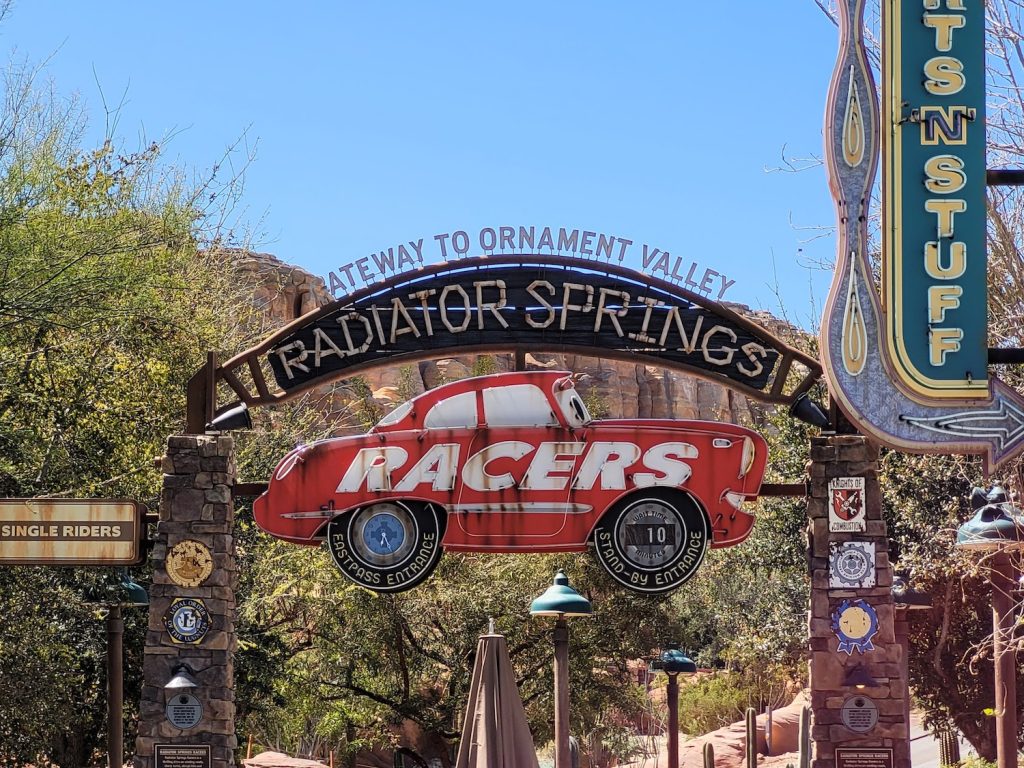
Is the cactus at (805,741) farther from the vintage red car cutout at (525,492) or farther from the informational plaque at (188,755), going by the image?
the informational plaque at (188,755)

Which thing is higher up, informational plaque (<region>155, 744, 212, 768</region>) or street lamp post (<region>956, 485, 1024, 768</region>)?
street lamp post (<region>956, 485, 1024, 768</region>)

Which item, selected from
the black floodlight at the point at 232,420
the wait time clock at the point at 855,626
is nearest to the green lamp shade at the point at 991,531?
the wait time clock at the point at 855,626

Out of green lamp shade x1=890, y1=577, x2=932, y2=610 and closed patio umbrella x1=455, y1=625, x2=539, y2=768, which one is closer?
closed patio umbrella x1=455, y1=625, x2=539, y2=768

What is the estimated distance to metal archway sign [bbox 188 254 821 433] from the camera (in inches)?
603

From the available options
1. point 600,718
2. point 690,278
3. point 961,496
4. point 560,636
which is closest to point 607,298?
point 690,278

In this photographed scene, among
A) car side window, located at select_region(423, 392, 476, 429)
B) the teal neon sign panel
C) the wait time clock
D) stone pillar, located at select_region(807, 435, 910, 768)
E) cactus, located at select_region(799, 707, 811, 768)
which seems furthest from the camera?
cactus, located at select_region(799, 707, 811, 768)

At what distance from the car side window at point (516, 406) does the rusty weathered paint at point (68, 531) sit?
3993 millimetres

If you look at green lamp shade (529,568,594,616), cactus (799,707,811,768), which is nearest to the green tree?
green lamp shade (529,568,594,616)

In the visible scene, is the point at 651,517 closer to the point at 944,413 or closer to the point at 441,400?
the point at 441,400

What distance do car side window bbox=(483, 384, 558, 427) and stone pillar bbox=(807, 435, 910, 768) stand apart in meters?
3.03

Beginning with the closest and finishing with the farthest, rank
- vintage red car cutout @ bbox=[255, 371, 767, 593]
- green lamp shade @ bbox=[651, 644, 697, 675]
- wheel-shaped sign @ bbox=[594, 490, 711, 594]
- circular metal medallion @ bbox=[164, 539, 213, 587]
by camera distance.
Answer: circular metal medallion @ bbox=[164, 539, 213, 587] < wheel-shaped sign @ bbox=[594, 490, 711, 594] < vintage red car cutout @ bbox=[255, 371, 767, 593] < green lamp shade @ bbox=[651, 644, 697, 675]

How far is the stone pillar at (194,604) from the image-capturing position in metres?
14.3

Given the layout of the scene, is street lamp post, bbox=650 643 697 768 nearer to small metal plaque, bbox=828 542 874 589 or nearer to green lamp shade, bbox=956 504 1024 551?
small metal plaque, bbox=828 542 874 589

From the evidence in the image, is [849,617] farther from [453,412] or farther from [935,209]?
[935,209]
